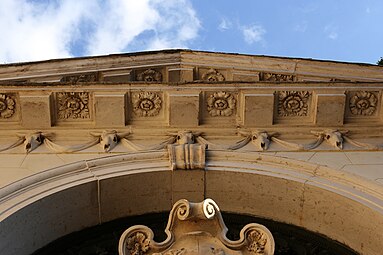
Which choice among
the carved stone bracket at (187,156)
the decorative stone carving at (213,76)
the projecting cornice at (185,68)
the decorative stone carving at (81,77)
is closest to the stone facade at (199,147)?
the carved stone bracket at (187,156)

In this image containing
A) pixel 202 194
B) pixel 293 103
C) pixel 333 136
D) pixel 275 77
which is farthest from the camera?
pixel 275 77

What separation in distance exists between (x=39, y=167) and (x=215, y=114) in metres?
2.55

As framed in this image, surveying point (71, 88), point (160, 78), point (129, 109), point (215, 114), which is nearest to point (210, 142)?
point (215, 114)

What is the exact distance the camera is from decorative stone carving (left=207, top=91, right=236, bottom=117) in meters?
8.71

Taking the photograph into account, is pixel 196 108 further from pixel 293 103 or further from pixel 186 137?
pixel 293 103

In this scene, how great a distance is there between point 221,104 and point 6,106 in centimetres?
304

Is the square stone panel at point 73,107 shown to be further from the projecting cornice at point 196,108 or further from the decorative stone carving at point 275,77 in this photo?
the decorative stone carving at point 275,77

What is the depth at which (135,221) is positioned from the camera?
7.98 m

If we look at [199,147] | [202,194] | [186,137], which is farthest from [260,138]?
[202,194]

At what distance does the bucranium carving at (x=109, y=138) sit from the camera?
27.3 ft

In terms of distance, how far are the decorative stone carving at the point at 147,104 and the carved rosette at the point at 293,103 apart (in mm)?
1732

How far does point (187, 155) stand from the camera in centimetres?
802

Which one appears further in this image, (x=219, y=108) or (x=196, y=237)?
(x=219, y=108)

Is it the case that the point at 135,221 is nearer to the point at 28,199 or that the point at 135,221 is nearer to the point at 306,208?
the point at 28,199
